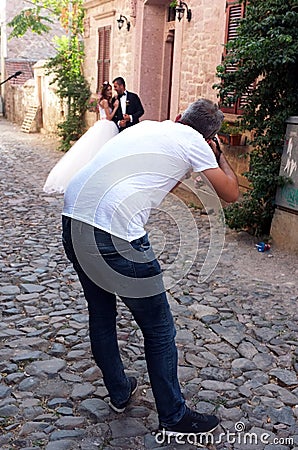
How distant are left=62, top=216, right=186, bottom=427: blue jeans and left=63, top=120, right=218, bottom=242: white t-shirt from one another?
0.25 feet

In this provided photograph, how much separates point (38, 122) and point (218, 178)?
18.0 meters

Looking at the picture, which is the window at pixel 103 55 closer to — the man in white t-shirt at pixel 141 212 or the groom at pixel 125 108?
the groom at pixel 125 108

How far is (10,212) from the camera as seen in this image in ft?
24.7

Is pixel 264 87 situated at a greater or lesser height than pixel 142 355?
greater

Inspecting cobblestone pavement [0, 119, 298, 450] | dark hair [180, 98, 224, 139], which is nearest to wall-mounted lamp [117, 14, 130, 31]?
cobblestone pavement [0, 119, 298, 450]

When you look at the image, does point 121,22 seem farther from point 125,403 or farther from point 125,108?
point 125,403

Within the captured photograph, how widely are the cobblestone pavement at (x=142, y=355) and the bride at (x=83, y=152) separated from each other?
2995mm

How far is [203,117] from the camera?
2.56 meters

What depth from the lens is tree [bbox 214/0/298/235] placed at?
5.82 metres

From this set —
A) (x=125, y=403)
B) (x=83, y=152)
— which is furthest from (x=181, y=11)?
(x=125, y=403)

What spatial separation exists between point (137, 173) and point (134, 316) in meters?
0.67

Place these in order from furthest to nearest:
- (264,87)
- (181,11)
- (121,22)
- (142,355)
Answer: (121,22) → (181,11) → (264,87) → (142,355)

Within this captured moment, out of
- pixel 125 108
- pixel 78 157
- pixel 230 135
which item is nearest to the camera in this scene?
pixel 230 135

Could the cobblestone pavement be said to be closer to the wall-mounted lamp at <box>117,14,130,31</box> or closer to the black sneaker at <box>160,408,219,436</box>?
the black sneaker at <box>160,408,219,436</box>
